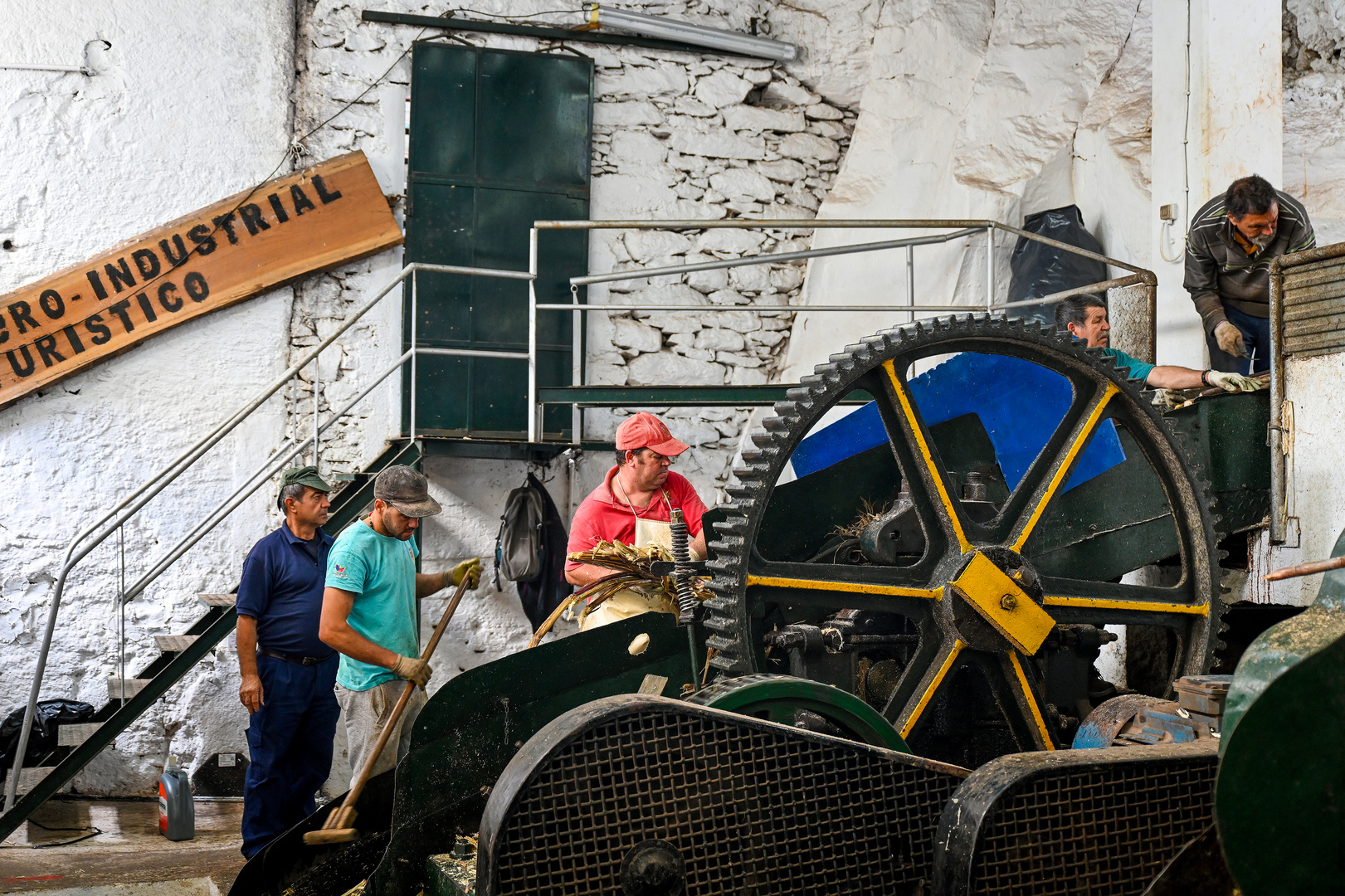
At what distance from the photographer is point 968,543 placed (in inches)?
121

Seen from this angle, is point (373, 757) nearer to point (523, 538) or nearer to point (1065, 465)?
point (1065, 465)

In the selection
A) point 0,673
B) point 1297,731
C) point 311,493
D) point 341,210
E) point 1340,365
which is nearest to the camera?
point 1297,731

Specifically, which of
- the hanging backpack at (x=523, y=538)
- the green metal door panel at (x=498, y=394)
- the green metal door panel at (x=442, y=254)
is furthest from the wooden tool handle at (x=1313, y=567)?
the green metal door panel at (x=442, y=254)

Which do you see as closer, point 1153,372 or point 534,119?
point 1153,372

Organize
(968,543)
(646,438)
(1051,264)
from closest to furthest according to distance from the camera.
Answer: (968,543) < (646,438) < (1051,264)

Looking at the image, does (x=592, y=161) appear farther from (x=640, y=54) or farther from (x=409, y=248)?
(x=409, y=248)

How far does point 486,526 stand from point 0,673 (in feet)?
9.80

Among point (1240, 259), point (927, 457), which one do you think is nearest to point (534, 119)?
point (1240, 259)

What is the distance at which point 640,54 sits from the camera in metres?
7.75

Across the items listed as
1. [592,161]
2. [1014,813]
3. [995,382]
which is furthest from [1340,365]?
[592,161]

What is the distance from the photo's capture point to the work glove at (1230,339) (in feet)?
15.5

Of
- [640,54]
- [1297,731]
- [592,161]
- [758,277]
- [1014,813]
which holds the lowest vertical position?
[1014,813]

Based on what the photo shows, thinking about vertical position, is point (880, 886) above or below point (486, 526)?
below

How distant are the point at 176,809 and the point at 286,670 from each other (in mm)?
1435
